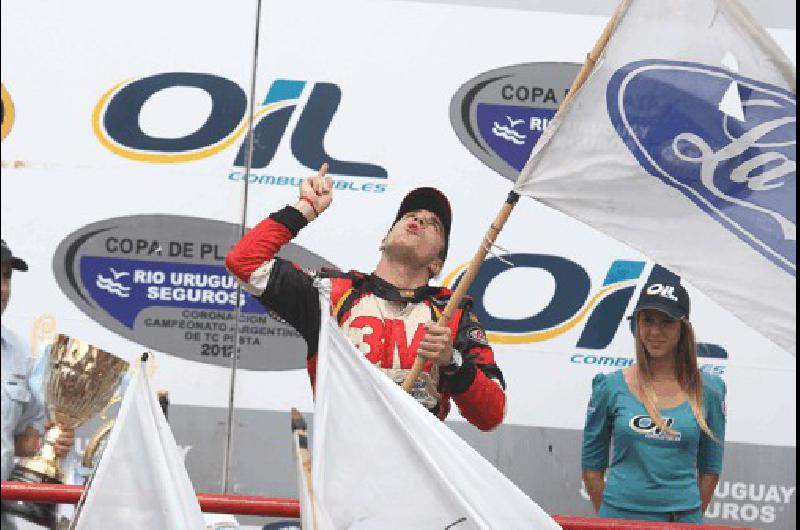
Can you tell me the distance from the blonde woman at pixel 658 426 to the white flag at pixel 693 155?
1.47m

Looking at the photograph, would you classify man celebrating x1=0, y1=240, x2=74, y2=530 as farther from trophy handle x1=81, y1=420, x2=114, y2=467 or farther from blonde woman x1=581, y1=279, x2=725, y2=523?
blonde woman x1=581, y1=279, x2=725, y2=523

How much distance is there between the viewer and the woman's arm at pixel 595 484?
636cm

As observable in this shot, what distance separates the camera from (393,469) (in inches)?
172

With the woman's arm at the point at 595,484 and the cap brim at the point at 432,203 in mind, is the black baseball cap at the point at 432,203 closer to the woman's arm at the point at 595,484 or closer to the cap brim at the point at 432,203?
the cap brim at the point at 432,203

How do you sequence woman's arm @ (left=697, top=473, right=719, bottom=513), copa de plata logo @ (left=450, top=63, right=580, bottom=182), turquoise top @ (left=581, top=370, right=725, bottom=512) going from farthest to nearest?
copa de plata logo @ (left=450, top=63, right=580, bottom=182)
woman's arm @ (left=697, top=473, right=719, bottom=513)
turquoise top @ (left=581, top=370, right=725, bottom=512)

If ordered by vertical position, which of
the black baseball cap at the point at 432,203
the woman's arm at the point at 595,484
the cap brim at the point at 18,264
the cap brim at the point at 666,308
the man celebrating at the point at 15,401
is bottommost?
the woman's arm at the point at 595,484

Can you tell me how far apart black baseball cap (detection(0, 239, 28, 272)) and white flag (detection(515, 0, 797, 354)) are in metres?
2.21

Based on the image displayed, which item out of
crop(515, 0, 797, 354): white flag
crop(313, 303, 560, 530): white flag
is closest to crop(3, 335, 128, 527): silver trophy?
crop(313, 303, 560, 530): white flag

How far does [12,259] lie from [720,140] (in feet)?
9.38

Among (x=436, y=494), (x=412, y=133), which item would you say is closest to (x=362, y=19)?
(x=412, y=133)

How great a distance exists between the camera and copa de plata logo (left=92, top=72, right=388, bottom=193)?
6.52m

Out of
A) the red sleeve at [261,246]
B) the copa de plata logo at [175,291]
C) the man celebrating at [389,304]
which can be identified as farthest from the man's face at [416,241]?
the copa de plata logo at [175,291]

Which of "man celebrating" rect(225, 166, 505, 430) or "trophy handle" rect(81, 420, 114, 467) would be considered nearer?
"man celebrating" rect(225, 166, 505, 430)

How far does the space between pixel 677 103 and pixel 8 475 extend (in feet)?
9.19
